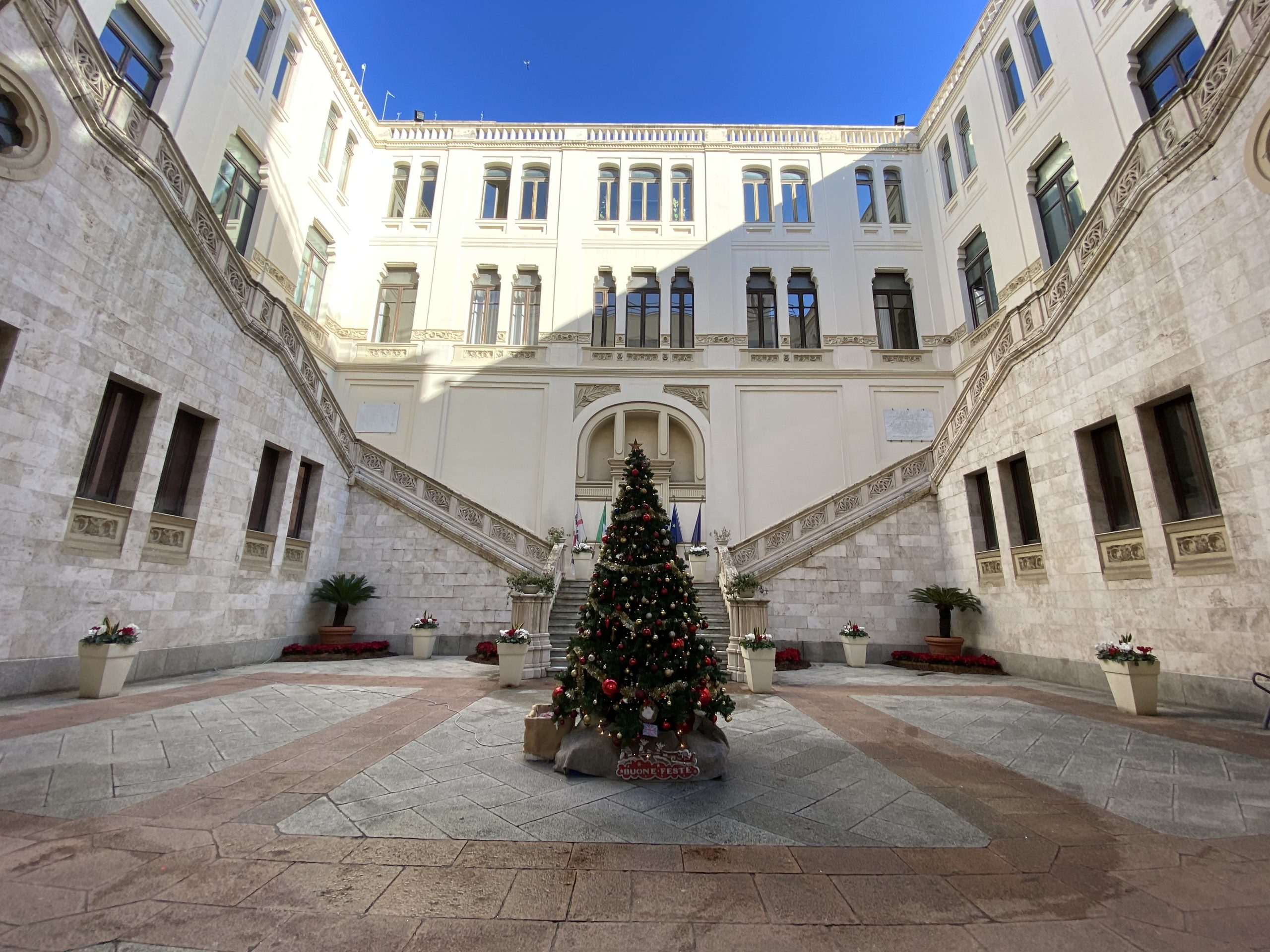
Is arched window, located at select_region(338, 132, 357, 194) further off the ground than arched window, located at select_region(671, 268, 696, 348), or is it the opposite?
arched window, located at select_region(338, 132, 357, 194)

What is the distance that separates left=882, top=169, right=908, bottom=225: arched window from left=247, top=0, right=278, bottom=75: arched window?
2351cm

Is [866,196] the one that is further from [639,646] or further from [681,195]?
[639,646]

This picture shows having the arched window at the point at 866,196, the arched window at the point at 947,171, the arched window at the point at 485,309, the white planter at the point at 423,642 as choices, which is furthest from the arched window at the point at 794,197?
the white planter at the point at 423,642

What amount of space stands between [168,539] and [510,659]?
6.36m

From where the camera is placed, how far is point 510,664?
9.04 meters

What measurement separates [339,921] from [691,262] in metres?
23.1

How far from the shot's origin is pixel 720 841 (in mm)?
3340

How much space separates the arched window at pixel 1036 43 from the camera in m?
16.8

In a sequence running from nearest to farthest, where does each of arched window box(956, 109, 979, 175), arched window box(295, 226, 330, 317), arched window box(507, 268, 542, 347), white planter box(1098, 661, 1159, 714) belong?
1. white planter box(1098, 661, 1159, 714)
2. arched window box(295, 226, 330, 317)
3. arched window box(956, 109, 979, 175)
4. arched window box(507, 268, 542, 347)

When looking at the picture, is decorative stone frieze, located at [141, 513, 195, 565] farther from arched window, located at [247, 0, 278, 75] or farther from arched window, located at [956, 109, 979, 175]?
arched window, located at [956, 109, 979, 175]

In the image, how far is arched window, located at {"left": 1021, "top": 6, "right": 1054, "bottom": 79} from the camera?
16.8m

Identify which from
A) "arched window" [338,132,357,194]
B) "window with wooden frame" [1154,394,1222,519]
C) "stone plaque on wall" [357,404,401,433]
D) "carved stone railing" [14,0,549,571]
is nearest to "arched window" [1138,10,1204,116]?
"window with wooden frame" [1154,394,1222,519]

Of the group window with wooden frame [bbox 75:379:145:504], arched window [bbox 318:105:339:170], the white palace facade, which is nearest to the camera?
the white palace facade

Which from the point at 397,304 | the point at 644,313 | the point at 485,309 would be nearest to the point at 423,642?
the point at 485,309
